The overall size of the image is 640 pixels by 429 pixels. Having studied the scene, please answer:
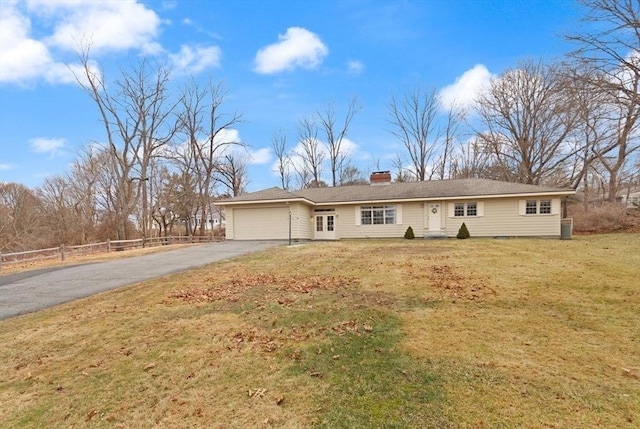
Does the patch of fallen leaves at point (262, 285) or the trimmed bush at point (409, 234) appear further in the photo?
the trimmed bush at point (409, 234)

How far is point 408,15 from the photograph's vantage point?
43.3ft

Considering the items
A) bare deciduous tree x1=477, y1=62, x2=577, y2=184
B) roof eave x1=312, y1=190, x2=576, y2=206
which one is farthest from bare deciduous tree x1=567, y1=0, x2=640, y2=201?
bare deciduous tree x1=477, y1=62, x2=577, y2=184

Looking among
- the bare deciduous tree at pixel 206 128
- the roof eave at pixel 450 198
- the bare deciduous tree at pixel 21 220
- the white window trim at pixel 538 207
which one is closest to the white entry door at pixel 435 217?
the roof eave at pixel 450 198

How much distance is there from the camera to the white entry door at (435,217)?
19789 mm

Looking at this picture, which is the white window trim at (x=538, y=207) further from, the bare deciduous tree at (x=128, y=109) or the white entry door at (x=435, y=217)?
the bare deciduous tree at (x=128, y=109)

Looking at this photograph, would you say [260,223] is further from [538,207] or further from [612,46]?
[612,46]

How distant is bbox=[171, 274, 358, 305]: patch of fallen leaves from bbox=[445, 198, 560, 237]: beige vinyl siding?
13560mm

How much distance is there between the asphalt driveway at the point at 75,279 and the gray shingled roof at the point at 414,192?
788cm

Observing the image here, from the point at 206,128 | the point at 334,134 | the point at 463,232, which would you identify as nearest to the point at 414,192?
the point at 463,232

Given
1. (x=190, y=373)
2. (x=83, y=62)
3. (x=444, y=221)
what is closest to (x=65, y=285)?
(x=190, y=373)

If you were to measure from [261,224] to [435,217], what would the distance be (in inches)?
420

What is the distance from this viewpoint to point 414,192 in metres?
20.9

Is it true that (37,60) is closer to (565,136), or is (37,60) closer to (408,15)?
(408,15)

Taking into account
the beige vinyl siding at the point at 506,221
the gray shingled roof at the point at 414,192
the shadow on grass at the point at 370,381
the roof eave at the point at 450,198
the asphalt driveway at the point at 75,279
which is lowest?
the shadow on grass at the point at 370,381
